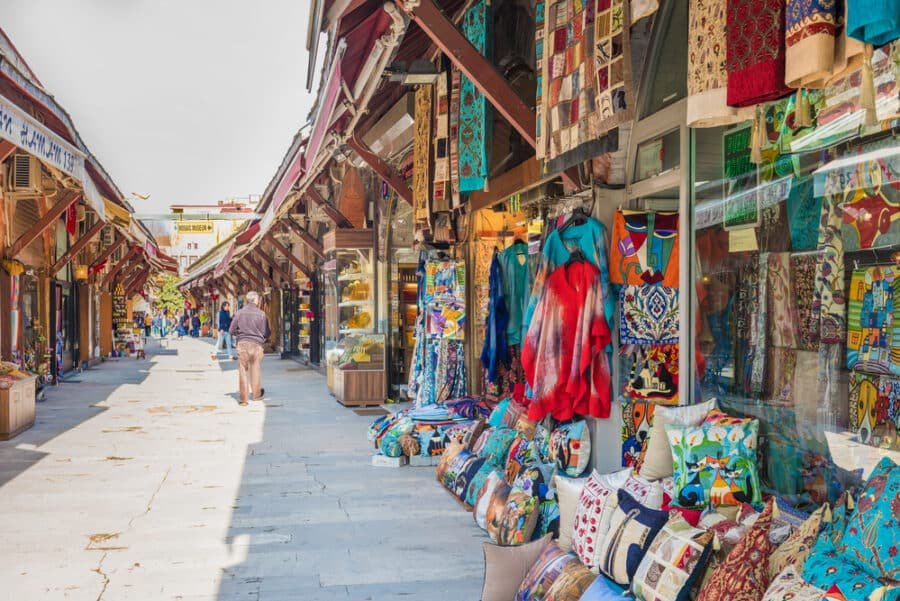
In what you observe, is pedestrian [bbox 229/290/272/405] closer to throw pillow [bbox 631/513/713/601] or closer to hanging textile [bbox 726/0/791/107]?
throw pillow [bbox 631/513/713/601]

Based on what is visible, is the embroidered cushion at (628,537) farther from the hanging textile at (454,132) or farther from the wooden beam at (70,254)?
the wooden beam at (70,254)

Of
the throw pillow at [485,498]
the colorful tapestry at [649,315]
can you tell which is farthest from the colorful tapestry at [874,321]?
the throw pillow at [485,498]

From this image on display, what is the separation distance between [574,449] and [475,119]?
2717 mm

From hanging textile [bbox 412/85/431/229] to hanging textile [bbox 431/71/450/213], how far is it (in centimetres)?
26

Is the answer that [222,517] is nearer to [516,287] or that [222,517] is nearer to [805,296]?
[516,287]

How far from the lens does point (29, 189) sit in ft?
37.1

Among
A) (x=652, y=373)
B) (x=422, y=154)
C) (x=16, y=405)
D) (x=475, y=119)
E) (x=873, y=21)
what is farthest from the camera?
(x=16, y=405)

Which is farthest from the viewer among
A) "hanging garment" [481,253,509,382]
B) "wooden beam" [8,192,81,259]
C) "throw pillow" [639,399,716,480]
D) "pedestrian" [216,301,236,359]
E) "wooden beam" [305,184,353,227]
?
"pedestrian" [216,301,236,359]

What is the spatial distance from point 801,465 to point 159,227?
69.2 meters

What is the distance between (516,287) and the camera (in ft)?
22.7

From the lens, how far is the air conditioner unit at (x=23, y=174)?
1127 cm

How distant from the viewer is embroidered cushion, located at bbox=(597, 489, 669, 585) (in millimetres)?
3246

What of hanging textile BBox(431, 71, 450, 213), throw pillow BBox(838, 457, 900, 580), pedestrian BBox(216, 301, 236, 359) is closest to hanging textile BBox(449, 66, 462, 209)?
hanging textile BBox(431, 71, 450, 213)

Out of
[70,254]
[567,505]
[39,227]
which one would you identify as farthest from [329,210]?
[567,505]
